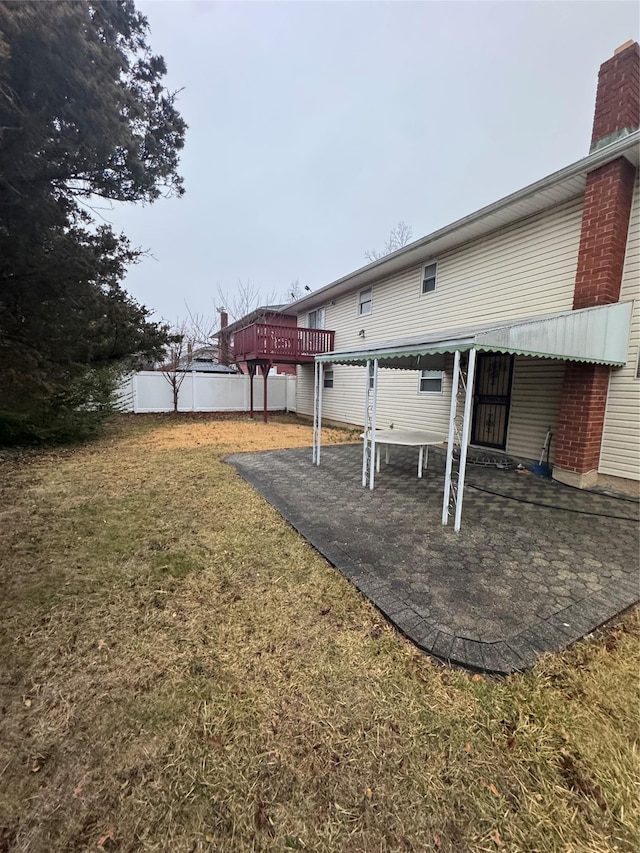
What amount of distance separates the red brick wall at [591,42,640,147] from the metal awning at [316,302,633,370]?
2.74 metres

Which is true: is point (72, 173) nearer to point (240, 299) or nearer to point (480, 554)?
point (480, 554)

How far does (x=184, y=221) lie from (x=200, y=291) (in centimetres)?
667

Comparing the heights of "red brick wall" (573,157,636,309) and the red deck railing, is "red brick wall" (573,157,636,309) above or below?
above

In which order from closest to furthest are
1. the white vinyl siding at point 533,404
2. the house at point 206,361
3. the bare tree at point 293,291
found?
the white vinyl siding at point 533,404
the house at point 206,361
the bare tree at point 293,291

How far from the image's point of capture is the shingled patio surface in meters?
2.35

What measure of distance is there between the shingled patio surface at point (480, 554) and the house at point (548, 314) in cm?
106

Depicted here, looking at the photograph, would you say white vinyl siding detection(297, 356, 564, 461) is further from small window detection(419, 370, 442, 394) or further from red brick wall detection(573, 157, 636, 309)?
red brick wall detection(573, 157, 636, 309)

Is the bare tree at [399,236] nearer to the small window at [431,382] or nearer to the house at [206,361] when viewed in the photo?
the house at [206,361]

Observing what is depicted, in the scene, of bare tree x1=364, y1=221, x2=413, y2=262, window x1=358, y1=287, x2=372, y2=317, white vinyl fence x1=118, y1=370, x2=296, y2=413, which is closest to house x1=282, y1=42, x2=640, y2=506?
window x1=358, y1=287, x2=372, y2=317

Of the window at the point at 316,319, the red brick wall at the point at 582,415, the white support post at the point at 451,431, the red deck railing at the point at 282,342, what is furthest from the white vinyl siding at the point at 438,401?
the white support post at the point at 451,431

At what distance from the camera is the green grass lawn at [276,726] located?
133 cm

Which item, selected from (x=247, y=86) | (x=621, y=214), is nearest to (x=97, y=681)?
(x=621, y=214)

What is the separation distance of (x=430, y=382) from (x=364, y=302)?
3791 mm

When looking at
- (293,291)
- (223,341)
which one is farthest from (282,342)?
(293,291)
